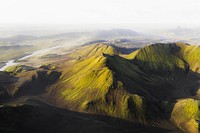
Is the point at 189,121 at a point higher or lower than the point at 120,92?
lower

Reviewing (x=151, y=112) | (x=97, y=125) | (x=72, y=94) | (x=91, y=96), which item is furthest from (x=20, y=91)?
(x=151, y=112)

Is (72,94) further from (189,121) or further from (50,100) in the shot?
(189,121)

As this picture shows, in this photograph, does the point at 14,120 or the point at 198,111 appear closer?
the point at 14,120

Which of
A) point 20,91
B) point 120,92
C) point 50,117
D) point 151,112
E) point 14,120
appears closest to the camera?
point 14,120

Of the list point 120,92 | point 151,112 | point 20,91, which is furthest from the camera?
point 20,91

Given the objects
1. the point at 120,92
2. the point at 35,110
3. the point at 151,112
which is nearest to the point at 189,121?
the point at 151,112

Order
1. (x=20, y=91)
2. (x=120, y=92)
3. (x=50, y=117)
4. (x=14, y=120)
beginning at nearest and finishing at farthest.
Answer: (x=14, y=120) < (x=50, y=117) < (x=120, y=92) < (x=20, y=91)

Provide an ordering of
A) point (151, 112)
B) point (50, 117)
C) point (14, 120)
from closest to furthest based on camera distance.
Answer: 1. point (14, 120)
2. point (50, 117)
3. point (151, 112)

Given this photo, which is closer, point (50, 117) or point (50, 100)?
point (50, 117)

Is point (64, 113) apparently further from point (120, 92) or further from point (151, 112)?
point (151, 112)
